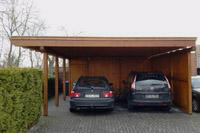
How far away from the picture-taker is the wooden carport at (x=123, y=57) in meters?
6.66

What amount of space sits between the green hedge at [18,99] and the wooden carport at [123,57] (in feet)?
4.44

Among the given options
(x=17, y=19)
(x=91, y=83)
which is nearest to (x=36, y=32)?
(x=17, y=19)

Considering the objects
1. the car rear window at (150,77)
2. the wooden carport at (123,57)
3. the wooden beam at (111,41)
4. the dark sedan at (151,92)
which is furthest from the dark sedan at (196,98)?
the wooden beam at (111,41)

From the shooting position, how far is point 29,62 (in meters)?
22.9

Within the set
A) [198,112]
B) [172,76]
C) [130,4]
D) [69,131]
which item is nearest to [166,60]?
[172,76]

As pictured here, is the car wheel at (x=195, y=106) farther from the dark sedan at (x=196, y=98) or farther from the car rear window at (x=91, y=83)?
the car rear window at (x=91, y=83)

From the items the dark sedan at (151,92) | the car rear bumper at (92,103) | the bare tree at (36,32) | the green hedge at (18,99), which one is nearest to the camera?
the green hedge at (18,99)

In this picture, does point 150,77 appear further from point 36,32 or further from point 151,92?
point 36,32

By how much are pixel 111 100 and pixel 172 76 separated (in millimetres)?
3845

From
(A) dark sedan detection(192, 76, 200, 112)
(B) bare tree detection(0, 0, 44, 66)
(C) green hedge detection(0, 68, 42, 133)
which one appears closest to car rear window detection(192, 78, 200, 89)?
(A) dark sedan detection(192, 76, 200, 112)

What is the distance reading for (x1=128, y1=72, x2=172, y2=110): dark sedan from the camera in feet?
24.2

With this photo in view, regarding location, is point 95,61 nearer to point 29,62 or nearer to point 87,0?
point 87,0

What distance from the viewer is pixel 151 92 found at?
7.41 meters

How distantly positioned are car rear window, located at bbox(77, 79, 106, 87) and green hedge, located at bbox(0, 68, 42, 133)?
1926mm
